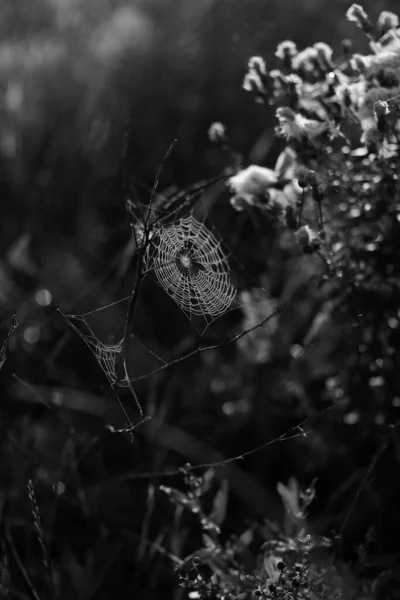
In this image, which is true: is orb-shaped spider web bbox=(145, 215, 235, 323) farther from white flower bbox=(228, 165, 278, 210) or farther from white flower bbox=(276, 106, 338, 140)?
white flower bbox=(276, 106, 338, 140)

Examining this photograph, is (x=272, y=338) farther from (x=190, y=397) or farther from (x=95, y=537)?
(x=95, y=537)

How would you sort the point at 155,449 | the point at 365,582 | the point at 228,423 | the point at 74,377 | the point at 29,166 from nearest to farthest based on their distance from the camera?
the point at 365,582, the point at 155,449, the point at 228,423, the point at 74,377, the point at 29,166

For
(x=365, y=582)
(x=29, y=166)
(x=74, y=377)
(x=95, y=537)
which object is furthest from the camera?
(x=29, y=166)

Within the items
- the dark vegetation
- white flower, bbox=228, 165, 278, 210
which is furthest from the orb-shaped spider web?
white flower, bbox=228, 165, 278, 210

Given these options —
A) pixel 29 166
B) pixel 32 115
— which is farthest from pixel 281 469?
pixel 32 115

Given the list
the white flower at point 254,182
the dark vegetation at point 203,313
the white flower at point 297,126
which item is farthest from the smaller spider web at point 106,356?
the white flower at point 297,126

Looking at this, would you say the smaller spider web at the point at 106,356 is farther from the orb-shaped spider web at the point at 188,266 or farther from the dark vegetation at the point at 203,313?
the orb-shaped spider web at the point at 188,266

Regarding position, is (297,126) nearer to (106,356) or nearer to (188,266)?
(188,266)

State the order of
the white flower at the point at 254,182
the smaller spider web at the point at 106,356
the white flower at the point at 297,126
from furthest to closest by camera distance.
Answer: the white flower at the point at 254,182 → the white flower at the point at 297,126 → the smaller spider web at the point at 106,356
